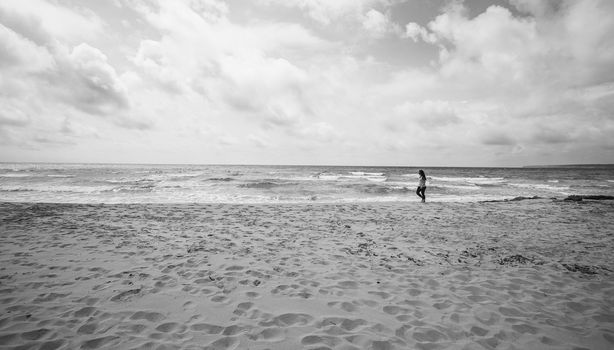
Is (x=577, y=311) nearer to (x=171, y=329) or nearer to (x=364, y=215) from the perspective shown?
(x=171, y=329)

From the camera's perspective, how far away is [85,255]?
248 inches

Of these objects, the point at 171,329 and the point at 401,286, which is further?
the point at 401,286

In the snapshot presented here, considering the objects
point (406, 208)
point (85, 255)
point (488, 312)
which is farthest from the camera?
point (406, 208)

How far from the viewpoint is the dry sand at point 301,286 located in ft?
11.9

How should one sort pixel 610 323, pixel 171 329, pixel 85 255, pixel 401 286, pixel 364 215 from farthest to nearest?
pixel 364 215
pixel 85 255
pixel 401 286
pixel 610 323
pixel 171 329

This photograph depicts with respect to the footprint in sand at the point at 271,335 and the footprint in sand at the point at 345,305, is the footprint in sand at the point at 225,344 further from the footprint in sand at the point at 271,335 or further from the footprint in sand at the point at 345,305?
the footprint in sand at the point at 345,305

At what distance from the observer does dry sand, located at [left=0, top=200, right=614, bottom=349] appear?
363 centimetres

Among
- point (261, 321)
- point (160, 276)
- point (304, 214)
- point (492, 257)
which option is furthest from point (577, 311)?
point (304, 214)

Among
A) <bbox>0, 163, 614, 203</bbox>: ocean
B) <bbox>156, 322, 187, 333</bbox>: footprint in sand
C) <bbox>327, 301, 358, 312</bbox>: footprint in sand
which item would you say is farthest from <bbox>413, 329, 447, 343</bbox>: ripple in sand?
<bbox>0, 163, 614, 203</bbox>: ocean

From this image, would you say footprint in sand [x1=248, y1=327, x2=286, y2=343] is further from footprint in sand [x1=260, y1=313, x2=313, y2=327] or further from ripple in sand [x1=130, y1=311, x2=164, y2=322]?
ripple in sand [x1=130, y1=311, x2=164, y2=322]

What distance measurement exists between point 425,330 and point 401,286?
4.46ft

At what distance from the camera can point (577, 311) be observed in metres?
4.30

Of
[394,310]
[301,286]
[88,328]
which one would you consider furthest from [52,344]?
[394,310]

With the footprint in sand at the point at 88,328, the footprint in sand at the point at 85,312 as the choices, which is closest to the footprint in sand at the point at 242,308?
the footprint in sand at the point at 88,328
